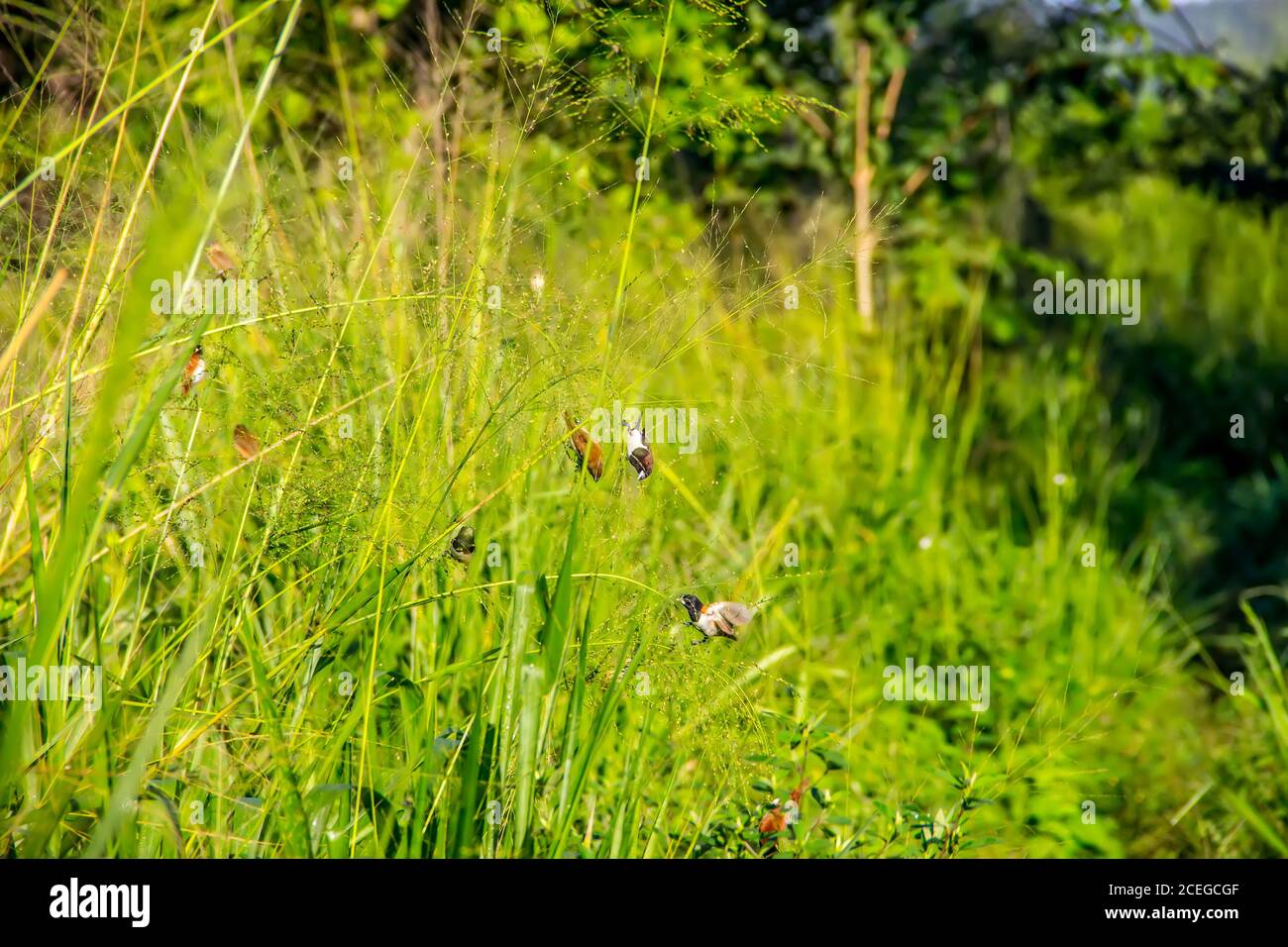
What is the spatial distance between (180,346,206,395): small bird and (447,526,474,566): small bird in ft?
Result: 1.41

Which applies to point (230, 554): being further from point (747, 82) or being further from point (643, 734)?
point (747, 82)

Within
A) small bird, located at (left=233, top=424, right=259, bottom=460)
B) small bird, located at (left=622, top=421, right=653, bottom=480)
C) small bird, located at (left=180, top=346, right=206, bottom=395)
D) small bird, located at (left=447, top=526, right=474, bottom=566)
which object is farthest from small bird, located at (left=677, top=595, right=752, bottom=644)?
small bird, located at (left=180, top=346, right=206, bottom=395)

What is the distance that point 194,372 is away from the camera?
1689 millimetres

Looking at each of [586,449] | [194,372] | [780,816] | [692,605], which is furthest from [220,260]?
[780,816]

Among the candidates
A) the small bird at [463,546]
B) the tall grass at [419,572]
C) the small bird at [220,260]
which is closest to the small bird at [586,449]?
the tall grass at [419,572]

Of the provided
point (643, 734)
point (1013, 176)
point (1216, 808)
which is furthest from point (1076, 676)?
point (1013, 176)

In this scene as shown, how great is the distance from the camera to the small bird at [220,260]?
173 centimetres

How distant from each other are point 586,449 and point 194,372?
577 millimetres

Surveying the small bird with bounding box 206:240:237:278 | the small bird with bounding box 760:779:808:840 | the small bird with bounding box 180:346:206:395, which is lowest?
the small bird with bounding box 760:779:808:840

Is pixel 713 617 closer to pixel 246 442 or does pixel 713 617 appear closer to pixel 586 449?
pixel 586 449

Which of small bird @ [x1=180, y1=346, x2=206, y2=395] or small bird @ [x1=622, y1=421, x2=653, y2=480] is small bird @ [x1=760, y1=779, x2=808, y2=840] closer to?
small bird @ [x1=622, y1=421, x2=653, y2=480]

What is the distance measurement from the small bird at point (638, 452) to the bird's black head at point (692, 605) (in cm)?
19

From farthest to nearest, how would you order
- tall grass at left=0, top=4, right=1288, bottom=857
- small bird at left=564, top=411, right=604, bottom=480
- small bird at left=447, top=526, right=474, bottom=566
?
small bird at left=447, top=526, right=474, bottom=566, small bird at left=564, top=411, right=604, bottom=480, tall grass at left=0, top=4, right=1288, bottom=857

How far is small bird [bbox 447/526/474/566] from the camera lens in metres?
1.74
